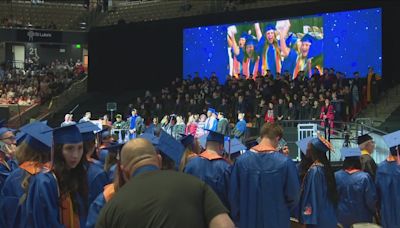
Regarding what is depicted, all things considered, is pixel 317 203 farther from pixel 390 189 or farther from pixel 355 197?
pixel 390 189

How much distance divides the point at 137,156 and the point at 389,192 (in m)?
4.32

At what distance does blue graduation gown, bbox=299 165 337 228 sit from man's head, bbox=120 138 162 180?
358 centimetres

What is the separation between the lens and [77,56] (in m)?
39.9

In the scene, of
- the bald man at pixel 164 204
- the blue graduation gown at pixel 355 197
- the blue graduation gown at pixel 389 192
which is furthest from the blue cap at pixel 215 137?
the bald man at pixel 164 204

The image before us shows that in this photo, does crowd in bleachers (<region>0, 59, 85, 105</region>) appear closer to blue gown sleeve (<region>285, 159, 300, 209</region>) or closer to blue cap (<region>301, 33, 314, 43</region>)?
blue cap (<region>301, 33, 314, 43</region>)

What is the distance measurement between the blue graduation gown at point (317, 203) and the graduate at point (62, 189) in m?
2.66

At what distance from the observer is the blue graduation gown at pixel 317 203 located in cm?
570

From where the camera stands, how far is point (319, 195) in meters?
5.73

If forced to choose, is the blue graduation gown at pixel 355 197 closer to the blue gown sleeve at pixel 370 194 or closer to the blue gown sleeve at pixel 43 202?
the blue gown sleeve at pixel 370 194

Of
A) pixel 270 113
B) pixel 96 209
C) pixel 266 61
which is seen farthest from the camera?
pixel 266 61

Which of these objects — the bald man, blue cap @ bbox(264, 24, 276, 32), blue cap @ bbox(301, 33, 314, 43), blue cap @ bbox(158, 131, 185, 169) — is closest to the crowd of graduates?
blue cap @ bbox(158, 131, 185, 169)

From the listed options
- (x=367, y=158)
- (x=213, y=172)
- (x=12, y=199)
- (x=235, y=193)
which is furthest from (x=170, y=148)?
(x=367, y=158)

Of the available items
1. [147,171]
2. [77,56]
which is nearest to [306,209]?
[147,171]

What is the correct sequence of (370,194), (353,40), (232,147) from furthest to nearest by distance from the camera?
1. (353,40)
2. (232,147)
3. (370,194)
